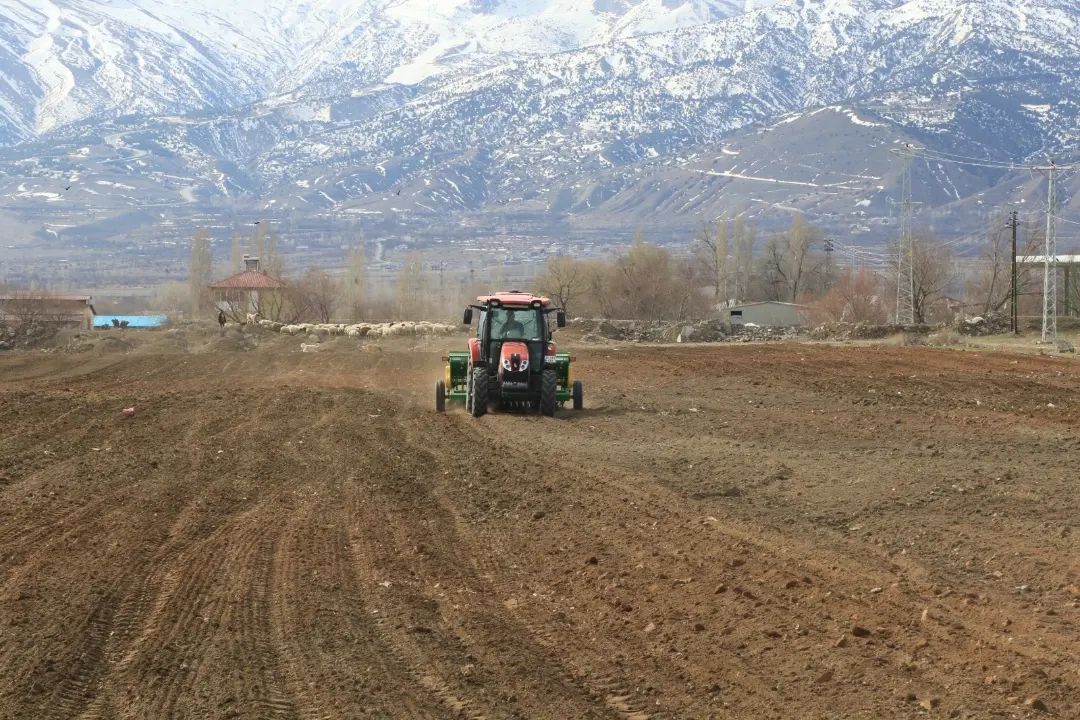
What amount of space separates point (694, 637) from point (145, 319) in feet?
390

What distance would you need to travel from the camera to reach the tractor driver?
25406 mm

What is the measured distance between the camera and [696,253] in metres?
148

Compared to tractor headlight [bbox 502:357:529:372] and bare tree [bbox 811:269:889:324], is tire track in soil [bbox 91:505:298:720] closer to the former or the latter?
tractor headlight [bbox 502:357:529:372]

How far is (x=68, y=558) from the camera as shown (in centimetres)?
1250

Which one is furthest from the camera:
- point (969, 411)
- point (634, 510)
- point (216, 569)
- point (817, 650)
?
point (969, 411)

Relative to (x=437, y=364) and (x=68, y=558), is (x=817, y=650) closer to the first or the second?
(x=68, y=558)

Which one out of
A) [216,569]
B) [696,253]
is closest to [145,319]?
[696,253]

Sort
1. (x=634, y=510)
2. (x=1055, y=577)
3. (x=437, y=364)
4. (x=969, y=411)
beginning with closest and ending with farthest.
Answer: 1. (x=1055, y=577)
2. (x=634, y=510)
3. (x=969, y=411)
4. (x=437, y=364)

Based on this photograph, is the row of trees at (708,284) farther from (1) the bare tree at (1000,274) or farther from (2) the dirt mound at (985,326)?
(2) the dirt mound at (985,326)

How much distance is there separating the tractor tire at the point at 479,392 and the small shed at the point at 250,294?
222ft

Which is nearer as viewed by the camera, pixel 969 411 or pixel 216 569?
pixel 216 569

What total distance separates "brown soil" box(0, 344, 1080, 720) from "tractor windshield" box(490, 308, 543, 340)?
196 centimetres

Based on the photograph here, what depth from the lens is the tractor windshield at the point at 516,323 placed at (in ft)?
83.4

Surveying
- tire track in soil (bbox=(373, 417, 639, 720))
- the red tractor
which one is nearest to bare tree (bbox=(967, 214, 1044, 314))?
the red tractor
